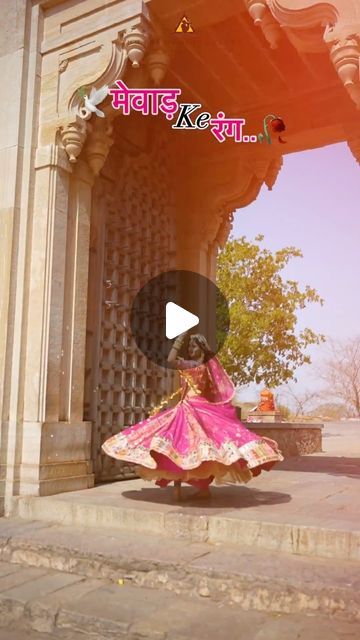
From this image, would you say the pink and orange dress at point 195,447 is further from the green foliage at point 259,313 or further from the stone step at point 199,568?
the green foliage at point 259,313

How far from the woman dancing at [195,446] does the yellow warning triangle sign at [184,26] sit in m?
3.38

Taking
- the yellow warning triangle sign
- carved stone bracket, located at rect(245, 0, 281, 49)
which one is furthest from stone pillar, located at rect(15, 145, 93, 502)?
carved stone bracket, located at rect(245, 0, 281, 49)

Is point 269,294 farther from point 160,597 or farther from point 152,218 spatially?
point 160,597

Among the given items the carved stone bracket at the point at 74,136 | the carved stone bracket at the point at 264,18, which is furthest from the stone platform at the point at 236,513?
the carved stone bracket at the point at 264,18

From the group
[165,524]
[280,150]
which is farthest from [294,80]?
[165,524]

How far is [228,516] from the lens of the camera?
4445mm

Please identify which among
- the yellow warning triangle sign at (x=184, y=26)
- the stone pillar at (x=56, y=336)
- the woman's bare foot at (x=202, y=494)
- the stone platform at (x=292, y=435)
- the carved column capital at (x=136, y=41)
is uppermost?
the yellow warning triangle sign at (x=184, y=26)

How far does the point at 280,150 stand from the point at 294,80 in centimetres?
98

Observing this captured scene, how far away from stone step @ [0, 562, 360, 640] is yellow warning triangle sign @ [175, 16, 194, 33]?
5.32m

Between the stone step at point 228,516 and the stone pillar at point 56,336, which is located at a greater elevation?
the stone pillar at point 56,336

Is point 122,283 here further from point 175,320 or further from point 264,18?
point 264,18

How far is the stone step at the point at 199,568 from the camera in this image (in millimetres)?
3355

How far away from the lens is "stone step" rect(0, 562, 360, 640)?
10.1 feet
